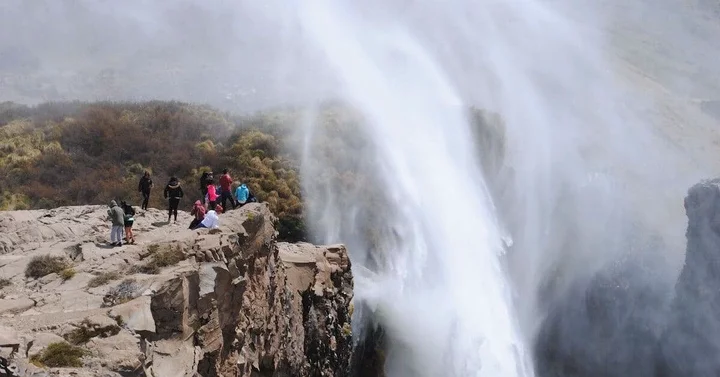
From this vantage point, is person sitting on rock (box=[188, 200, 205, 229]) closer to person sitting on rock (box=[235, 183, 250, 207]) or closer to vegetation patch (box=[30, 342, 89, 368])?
person sitting on rock (box=[235, 183, 250, 207])

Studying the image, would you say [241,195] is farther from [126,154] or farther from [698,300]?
[698,300]

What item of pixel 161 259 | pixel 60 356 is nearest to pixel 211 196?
pixel 161 259

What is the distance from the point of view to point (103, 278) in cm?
888

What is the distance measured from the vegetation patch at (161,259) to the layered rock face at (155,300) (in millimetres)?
16

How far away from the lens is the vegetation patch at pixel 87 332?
724 centimetres

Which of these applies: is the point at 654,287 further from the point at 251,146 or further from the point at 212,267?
the point at 212,267

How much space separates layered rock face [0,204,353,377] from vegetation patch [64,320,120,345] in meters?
0.01

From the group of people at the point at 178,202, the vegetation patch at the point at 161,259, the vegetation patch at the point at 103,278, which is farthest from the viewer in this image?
the group of people at the point at 178,202

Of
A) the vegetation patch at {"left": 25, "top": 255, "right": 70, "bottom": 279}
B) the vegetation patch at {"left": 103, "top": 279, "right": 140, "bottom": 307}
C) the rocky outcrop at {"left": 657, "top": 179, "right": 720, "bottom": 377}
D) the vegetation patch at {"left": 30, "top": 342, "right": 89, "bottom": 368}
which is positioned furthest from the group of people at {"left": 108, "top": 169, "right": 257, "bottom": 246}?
the rocky outcrop at {"left": 657, "top": 179, "right": 720, "bottom": 377}

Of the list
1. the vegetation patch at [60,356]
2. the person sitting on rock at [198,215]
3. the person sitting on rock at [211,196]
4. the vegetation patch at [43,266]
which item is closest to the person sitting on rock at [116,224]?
the vegetation patch at [43,266]

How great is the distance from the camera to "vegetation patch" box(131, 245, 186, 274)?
9.33m

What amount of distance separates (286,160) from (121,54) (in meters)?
31.5

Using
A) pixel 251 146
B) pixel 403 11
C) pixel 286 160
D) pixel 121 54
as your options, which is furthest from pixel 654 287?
pixel 121 54

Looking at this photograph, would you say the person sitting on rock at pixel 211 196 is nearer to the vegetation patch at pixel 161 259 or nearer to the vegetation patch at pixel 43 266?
the vegetation patch at pixel 161 259
